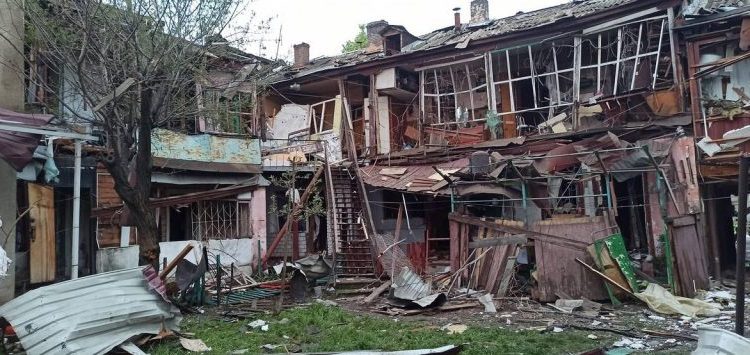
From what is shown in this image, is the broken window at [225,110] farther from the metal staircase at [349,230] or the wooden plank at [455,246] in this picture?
the wooden plank at [455,246]

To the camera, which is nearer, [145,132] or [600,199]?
[145,132]

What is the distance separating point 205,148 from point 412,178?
5552 millimetres

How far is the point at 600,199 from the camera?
12.7 m

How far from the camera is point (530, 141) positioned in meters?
14.8

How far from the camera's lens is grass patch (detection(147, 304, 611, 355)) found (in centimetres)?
764

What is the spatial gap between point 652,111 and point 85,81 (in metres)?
11.9

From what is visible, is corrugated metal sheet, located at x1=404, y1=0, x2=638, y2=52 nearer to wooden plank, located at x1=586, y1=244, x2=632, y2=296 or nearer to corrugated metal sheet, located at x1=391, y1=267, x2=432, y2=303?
wooden plank, located at x1=586, y1=244, x2=632, y2=296

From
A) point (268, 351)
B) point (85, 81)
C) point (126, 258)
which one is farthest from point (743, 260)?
point (126, 258)

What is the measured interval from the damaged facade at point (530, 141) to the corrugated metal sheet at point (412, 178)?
2.7 inches

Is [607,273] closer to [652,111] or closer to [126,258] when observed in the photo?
[652,111]

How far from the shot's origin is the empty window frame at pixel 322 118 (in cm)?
1898

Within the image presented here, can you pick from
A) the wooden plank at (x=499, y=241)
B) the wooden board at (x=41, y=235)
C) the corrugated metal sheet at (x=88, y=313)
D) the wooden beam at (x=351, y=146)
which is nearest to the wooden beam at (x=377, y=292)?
the wooden plank at (x=499, y=241)

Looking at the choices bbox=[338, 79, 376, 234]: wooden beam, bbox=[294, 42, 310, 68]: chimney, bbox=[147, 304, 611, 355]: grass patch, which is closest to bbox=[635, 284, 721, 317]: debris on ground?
bbox=[147, 304, 611, 355]: grass patch

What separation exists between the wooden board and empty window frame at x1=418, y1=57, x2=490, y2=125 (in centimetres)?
1015
